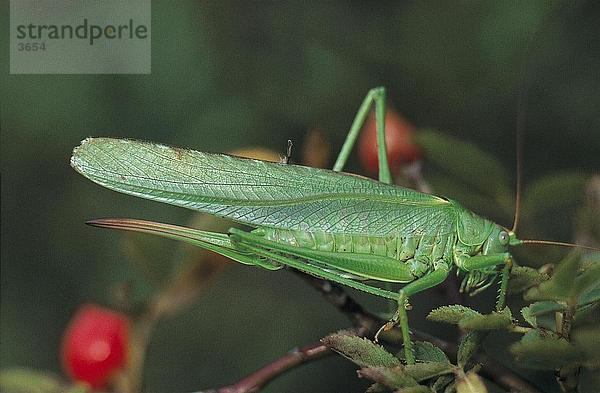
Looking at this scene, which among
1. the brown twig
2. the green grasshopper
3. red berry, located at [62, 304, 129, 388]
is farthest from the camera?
red berry, located at [62, 304, 129, 388]

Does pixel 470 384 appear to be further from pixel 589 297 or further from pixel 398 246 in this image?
pixel 398 246

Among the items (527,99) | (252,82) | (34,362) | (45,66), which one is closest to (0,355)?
(34,362)

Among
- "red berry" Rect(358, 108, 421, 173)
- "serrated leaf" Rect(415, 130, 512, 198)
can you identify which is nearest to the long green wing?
"serrated leaf" Rect(415, 130, 512, 198)

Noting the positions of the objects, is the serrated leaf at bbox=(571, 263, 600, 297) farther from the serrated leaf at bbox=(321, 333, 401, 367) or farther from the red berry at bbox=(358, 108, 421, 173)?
the red berry at bbox=(358, 108, 421, 173)
